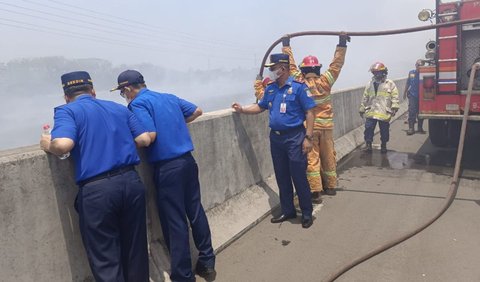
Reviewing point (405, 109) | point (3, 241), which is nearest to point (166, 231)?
point (3, 241)

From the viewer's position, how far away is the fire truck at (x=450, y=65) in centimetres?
694

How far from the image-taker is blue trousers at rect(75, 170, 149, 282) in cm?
278

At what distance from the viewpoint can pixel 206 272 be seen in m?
3.69

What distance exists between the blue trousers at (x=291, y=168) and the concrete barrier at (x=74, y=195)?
0.44 m

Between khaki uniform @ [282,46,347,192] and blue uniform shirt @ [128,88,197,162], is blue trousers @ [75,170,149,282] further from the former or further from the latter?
khaki uniform @ [282,46,347,192]

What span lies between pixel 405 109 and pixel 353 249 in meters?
13.7

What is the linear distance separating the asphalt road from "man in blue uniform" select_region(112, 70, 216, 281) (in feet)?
1.77

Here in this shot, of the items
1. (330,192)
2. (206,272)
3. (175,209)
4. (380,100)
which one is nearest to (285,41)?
(330,192)

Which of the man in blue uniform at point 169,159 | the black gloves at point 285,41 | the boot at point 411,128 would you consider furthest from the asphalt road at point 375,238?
Result: the boot at point 411,128

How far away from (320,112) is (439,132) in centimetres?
423

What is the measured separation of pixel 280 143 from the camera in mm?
4727

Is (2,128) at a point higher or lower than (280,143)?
lower

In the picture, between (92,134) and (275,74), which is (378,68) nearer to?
(275,74)

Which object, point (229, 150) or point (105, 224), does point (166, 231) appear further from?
point (229, 150)
